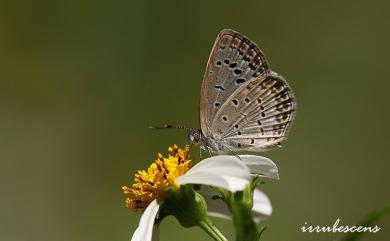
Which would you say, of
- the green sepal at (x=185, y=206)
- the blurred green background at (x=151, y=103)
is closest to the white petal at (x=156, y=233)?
the green sepal at (x=185, y=206)

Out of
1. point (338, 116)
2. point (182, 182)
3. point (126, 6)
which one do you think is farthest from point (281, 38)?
point (182, 182)

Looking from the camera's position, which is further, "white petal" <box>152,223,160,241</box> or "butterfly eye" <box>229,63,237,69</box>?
"butterfly eye" <box>229,63,237,69</box>

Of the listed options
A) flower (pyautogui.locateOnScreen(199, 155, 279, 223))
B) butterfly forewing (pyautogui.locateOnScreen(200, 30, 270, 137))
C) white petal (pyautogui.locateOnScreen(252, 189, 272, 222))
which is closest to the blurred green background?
butterfly forewing (pyautogui.locateOnScreen(200, 30, 270, 137))

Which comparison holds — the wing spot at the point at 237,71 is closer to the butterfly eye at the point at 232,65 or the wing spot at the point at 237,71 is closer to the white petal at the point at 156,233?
the butterfly eye at the point at 232,65

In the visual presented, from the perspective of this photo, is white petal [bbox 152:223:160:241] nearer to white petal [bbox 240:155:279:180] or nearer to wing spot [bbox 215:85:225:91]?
white petal [bbox 240:155:279:180]

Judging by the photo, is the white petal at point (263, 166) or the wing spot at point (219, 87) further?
the wing spot at point (219, 87)

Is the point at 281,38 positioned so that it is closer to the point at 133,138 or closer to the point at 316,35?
the point at 316,35
